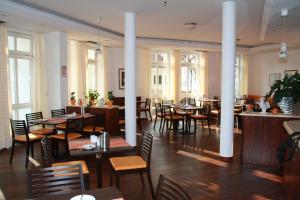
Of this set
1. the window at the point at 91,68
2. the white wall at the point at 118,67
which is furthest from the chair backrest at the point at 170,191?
the white wall at the point at 118,67

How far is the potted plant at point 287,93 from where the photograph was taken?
4469mm

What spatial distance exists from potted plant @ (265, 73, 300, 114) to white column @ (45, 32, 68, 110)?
5195mm

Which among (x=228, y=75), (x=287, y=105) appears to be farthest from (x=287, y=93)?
(x=228, y=75)

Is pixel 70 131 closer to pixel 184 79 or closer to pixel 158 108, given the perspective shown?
pixel 158 108

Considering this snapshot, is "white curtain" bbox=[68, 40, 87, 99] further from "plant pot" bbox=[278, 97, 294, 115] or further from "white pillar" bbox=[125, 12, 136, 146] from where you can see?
"plant pot" bbox=[278, 97, 294, 115]

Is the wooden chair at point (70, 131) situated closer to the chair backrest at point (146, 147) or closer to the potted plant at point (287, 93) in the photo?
the chair backrest at point (146, 147)

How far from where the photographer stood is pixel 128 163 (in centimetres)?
337

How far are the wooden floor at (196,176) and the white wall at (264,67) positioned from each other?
646 cm

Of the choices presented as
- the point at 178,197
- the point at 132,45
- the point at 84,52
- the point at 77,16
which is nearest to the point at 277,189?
the point at 178,197

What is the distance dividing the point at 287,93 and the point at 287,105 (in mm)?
260

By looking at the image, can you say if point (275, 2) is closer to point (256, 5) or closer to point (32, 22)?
point (256, 5)

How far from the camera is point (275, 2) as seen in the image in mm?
4164

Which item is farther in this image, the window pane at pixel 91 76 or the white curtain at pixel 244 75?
the white curtain at pixel 244 75

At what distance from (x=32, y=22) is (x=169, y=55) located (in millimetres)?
6405
